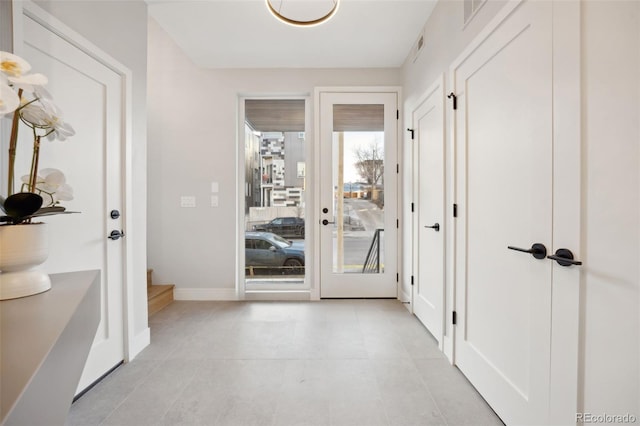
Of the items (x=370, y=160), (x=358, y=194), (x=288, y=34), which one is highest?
(x=288, y=34)

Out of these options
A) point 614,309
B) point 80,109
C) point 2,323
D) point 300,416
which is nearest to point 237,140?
point 80,109

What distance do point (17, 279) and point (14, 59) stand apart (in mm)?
558

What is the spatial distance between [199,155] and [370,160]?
2019 millimetres

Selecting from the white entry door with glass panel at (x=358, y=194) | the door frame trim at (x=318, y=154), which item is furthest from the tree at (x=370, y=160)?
the door frame trim at (x=318, y=154)

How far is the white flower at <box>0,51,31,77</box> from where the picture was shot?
680 millimetres

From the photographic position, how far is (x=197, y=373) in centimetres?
203

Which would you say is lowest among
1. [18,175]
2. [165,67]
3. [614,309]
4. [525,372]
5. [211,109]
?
[525,372]

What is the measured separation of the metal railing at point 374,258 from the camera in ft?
11.7

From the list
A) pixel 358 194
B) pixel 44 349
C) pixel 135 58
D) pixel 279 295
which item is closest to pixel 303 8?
pixel 135 58

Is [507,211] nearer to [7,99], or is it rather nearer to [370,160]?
[7,99]

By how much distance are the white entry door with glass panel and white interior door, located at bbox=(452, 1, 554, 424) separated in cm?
147

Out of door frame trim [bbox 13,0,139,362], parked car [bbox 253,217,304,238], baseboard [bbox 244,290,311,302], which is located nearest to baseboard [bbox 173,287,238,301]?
baseboard [bbox 244,290,311,302]

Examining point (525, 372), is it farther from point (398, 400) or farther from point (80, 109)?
point (80, 109)

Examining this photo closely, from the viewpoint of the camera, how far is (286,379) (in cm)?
195
